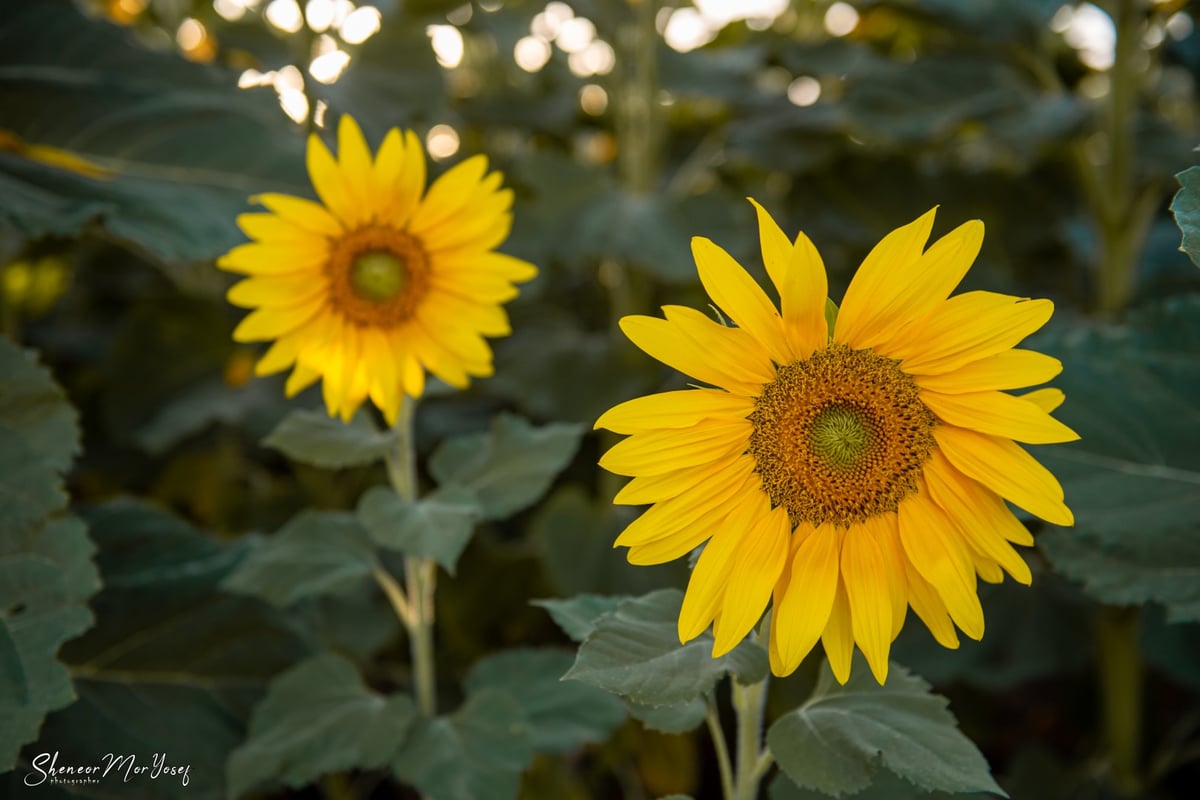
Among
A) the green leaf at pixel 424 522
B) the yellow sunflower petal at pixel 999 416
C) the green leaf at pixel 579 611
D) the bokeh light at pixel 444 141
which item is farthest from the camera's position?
the bokeh light at pixel 444 141

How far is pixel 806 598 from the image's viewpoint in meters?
0.80

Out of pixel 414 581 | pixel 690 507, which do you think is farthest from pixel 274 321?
pixel 690 507

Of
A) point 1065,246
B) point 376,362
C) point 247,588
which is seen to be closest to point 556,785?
point 247,588

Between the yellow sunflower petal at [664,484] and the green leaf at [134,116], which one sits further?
the green leaf at [134,116]

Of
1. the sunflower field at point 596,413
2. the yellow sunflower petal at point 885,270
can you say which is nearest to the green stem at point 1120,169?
the sunflower field at point 596,413

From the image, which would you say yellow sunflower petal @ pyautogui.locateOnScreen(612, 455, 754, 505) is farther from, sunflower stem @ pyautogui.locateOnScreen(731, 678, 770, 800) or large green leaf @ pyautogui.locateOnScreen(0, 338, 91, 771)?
large green leaf @ pyautogui.locateOnScreen(0, 338, 91, 771)

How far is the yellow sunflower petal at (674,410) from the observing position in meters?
0.78

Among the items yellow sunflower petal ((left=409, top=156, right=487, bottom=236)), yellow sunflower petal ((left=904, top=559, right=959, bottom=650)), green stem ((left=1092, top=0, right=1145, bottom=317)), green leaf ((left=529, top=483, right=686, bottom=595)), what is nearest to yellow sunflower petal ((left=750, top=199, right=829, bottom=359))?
yellow sunflower petal ((left=904, top=559, right=959, bottom=650))

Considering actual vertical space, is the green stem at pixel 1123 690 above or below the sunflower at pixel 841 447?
below

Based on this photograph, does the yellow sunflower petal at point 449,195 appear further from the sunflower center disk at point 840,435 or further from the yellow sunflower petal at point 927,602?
the yellow sunflower petal at point 927,602

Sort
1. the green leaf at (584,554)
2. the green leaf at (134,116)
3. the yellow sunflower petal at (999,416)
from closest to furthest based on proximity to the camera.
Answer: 1. the yellow sunflower petal at (999,416)
2. the green leaf at (134,116)
3. the green leaf at (584,554)

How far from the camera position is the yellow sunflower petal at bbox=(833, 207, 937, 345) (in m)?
0.77

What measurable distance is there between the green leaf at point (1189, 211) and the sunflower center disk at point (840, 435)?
8.7 inches

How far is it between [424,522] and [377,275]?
0.29 metres
